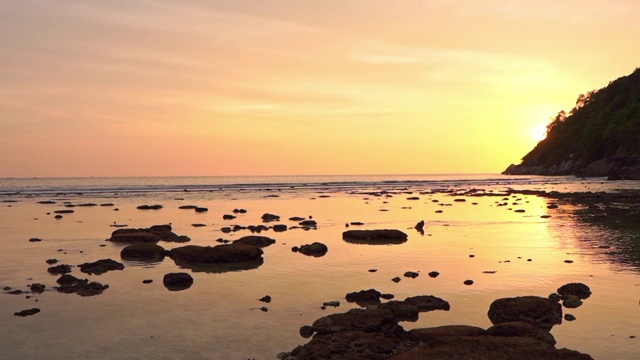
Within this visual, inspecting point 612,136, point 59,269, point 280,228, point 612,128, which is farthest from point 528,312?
point 612,128

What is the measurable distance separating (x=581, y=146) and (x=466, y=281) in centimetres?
18673

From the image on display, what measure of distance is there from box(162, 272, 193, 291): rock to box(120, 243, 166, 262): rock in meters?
6.40

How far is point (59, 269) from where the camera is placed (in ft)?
73.2

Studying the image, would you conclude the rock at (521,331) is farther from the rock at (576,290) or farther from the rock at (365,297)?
the rock at (576,290)

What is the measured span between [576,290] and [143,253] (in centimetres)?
2029

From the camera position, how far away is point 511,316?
14.4 m

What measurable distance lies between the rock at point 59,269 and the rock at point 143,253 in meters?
3.69

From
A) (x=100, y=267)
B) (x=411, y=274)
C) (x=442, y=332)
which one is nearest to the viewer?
(x=442, y=332)

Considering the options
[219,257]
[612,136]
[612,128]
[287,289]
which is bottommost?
[287,289]

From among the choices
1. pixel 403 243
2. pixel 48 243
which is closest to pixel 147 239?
pixel 48 243

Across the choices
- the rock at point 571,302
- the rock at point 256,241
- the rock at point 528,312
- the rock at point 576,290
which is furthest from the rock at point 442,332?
the rock at point 256,241

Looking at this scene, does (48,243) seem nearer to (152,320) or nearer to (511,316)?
(152,320)

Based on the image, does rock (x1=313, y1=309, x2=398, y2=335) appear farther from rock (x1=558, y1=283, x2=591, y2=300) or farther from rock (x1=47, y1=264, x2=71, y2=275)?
rock (x1=47, y1=264, x2=71, y2=275)

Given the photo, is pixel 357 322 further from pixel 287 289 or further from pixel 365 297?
pixel 287 289
